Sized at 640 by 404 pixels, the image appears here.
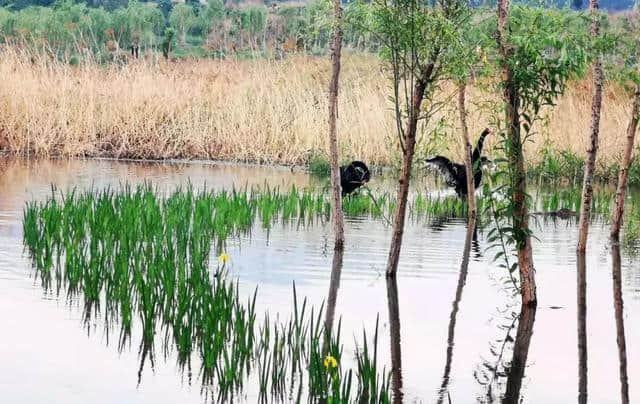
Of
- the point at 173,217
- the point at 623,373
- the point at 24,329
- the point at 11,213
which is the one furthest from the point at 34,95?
the point at 623,373

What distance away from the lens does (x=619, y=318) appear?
444 inches

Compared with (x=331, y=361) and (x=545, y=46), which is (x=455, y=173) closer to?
(x=545, y=46)

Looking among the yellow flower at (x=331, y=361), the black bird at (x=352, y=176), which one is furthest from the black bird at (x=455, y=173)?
the yellow flower at (x=331, y=361)

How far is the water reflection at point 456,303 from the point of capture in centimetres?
883

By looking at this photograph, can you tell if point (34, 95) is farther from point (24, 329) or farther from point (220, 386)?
point (220, 386)

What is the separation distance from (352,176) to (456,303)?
7.17 metres

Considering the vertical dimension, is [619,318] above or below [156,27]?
below

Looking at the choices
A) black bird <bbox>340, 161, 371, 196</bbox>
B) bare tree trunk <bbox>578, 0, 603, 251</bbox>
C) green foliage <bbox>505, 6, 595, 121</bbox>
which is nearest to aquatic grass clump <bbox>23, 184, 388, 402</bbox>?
black bird <bbox>340, 161, 371, 196</bbox>

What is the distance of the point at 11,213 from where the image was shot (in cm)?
1759

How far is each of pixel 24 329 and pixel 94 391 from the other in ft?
5.99

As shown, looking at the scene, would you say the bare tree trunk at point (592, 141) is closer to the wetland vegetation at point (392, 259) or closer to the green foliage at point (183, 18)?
the wetland vegetation at point (392, 259)

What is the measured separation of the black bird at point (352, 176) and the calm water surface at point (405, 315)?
97 cm

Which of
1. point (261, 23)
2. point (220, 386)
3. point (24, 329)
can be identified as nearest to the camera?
point (220, 386)

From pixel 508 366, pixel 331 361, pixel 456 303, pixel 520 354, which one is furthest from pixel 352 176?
pixel 331 361
